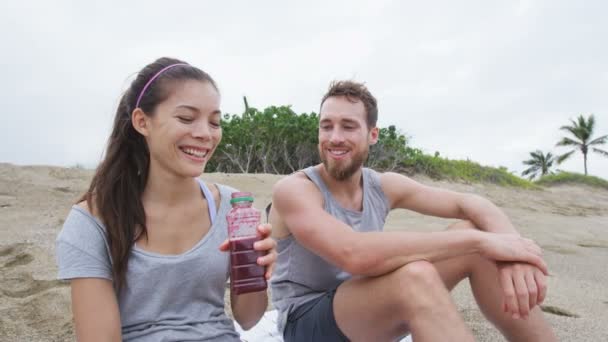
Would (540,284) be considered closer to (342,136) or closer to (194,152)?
(342,136)

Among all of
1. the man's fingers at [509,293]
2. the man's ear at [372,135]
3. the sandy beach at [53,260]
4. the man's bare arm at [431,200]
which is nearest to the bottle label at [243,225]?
the man's fingers at [509,293]

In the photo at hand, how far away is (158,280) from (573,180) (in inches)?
1196

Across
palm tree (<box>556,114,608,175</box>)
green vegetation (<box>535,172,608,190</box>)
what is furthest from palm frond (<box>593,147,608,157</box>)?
green vegetation (<box>535,172,608,190</box>)

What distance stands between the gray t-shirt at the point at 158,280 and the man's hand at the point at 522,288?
4.03ft

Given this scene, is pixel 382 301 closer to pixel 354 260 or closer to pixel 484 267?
pixel 354 260

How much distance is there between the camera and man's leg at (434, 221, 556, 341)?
236cm

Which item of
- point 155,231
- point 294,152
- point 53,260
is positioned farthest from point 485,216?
point 294,152

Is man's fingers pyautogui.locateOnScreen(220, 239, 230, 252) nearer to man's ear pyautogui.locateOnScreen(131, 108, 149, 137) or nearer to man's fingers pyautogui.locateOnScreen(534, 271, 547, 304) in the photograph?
man's ear pyautogui.locateOnScreen(131, 108, 149, 137)

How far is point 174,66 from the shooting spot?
2.00 meters

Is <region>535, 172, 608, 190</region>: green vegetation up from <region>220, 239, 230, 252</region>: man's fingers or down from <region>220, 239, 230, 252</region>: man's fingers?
down

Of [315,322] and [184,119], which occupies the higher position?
[184,119]

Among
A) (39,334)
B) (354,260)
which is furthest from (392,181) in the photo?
(39,334)

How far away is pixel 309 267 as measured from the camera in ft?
8.61

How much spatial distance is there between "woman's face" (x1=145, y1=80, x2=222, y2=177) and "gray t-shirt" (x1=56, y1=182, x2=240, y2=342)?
0.34 meters
